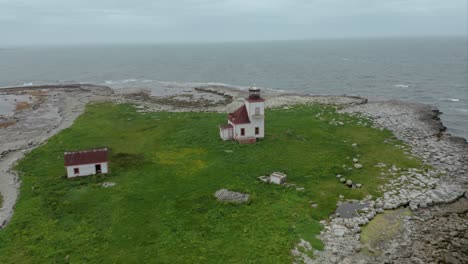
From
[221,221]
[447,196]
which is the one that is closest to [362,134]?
[447,196]

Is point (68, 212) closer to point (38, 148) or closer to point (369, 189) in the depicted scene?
point (38, 148)

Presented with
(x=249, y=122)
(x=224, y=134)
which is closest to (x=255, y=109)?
(x=249, y=122)

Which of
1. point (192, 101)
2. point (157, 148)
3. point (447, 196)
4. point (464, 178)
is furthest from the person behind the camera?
point (192, 101)

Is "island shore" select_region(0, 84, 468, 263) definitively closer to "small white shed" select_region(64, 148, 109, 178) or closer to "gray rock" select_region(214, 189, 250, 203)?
"small white shed" select_region(64, 148, 109, 178)

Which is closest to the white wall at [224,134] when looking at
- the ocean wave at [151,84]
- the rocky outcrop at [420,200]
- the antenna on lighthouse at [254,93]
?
the antenna on lighthouse at [254,93]

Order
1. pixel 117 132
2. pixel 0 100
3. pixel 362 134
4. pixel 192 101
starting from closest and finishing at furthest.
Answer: pixel 362 134, pixel 117 132, pixel 192 101, pixel 0 100

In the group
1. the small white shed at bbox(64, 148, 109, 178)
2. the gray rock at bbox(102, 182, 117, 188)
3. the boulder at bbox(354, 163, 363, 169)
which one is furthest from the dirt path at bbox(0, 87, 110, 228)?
the boulder at bbox(354, 163, 363, 169)
